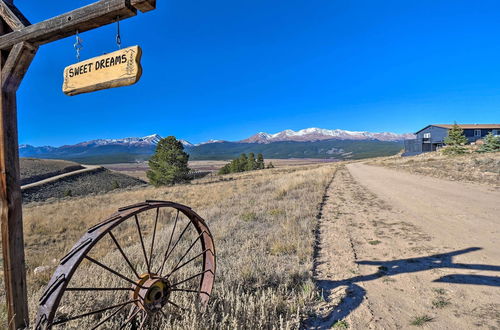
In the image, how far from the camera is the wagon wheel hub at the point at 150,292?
2471 millimetres

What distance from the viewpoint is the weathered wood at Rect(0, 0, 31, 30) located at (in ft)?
8.63

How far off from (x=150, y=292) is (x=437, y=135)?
7177cm

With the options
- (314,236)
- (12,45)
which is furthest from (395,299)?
(12,45)

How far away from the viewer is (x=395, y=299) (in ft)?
11.9

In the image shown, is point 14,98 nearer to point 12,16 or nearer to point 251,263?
point 12,16

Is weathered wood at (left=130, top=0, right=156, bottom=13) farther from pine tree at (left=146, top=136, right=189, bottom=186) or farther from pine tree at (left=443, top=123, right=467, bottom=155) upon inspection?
pine tree at (left=443, top=123, right=467, bottom=155)

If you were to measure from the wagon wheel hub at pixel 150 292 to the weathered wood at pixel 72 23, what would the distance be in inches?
104

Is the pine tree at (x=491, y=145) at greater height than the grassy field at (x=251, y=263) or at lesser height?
greater

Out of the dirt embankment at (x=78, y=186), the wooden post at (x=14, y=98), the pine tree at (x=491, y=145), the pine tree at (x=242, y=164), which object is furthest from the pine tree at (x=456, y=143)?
the dirt embankment at (x=78, y=186)

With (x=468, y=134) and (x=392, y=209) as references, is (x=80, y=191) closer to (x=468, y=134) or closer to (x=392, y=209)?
(x=392, y=209)

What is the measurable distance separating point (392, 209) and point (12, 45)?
10845 millimetres

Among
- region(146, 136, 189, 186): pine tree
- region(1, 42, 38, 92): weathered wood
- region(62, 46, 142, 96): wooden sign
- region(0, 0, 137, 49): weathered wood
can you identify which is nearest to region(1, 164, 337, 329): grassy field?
region(62, 46, 142, 96): wooden sign

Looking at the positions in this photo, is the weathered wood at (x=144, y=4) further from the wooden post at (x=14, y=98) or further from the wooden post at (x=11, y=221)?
the wooden post at (x=11, y=221)

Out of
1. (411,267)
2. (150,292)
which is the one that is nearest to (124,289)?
(150,292)
